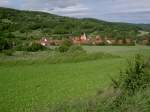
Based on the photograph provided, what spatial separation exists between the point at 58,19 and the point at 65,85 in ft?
270

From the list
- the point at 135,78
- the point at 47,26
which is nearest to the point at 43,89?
the point at 135,78

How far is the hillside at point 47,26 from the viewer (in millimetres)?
80062

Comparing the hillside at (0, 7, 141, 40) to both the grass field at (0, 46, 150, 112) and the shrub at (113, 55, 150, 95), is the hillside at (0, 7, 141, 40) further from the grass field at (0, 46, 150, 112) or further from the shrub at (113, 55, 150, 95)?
the shrub at (113, 55, 150, 95)

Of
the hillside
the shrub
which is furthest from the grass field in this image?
the hillside

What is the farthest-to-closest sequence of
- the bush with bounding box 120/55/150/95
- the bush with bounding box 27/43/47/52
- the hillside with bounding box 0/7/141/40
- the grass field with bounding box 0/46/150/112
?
the hillside with bounding box 0/7/141/40
the bush with bounding box 27/43/47/52
the grass field with bounding box 0/46/150/112
the bush with bounding box 120/55/150/95

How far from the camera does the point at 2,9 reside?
3885 inches

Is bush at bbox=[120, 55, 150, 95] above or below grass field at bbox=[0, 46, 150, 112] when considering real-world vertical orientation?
→ above

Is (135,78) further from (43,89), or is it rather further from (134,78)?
(43,89)

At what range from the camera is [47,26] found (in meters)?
92.4

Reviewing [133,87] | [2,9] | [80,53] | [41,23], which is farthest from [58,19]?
[133,87]

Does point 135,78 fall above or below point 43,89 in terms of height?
above

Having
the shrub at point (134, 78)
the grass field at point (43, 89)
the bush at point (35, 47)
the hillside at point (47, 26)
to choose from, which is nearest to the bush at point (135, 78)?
the shrub at point (134, 78)

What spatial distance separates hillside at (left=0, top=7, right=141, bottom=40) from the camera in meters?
80.1

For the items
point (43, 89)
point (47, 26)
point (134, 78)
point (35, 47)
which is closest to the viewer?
point (134, 78)
